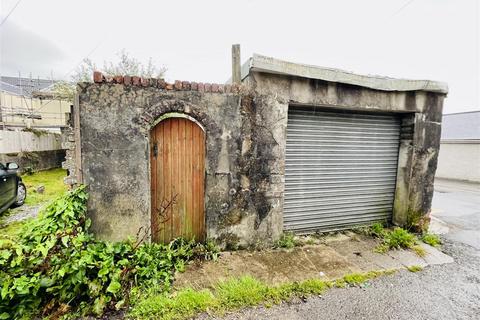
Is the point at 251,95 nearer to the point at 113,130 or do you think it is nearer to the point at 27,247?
the point at 113,130

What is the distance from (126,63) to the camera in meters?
13.7

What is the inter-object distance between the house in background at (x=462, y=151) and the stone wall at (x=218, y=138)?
46.6ft

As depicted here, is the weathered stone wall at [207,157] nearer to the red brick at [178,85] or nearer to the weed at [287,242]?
the red brick at [178,85]

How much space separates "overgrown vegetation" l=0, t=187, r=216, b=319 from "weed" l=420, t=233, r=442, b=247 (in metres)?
5.01

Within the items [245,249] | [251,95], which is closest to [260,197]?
[245,249]

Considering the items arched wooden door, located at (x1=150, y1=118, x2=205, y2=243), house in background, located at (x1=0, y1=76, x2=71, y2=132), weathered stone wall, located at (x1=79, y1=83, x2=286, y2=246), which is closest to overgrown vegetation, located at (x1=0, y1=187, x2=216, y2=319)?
weathered stone wall, located at (x1=79, y1=83, x2=286, y2=246)

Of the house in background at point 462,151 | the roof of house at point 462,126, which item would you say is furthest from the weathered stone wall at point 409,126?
the roof of house at point 462,126

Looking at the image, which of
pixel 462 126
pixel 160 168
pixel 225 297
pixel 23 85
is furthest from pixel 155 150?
pixel 23 85

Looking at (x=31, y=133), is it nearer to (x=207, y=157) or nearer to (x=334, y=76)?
(x=207, y=157)

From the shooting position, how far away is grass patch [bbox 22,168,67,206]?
6898 millimetres

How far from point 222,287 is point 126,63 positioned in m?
15.0

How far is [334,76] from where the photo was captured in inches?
158

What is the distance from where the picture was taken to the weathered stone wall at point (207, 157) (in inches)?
132

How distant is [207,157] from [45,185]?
27.6ft
